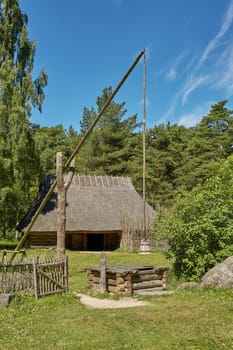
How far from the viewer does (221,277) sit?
1055 centimetres

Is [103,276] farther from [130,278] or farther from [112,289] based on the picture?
[130,278]

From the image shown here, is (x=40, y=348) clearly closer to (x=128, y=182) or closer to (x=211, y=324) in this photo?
(x=211, y=324)

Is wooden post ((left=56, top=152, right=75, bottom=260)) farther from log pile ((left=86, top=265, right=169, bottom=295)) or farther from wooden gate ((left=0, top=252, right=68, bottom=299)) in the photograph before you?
wooden gate ((left=0, top=252, right=68, bottom=299))

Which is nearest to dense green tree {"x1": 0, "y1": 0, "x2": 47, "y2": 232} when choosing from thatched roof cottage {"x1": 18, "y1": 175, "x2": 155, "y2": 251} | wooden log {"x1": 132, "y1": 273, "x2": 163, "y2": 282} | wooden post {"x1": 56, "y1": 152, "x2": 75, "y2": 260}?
thatched roof cottage {"x1": 18, "y1": 175, "x2": 155, "y2": 251}

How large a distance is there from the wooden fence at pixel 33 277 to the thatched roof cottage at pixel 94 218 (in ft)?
49.0

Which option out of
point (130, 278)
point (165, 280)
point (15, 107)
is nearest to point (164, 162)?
point (15, 107)

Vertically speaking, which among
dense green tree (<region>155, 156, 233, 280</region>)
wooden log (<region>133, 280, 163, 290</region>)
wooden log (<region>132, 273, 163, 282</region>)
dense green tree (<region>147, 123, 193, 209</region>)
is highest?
dense green tree (<region>147, 123, 193, 209</region>)

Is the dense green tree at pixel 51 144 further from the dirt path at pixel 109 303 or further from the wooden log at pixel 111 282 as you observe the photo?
the dirt path at pixel 109 303

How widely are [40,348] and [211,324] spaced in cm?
320

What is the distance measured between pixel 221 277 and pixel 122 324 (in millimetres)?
4054

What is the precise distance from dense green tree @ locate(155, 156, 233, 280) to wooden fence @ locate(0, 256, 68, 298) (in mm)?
3875

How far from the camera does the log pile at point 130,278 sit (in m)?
10.5

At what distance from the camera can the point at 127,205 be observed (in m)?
28.6

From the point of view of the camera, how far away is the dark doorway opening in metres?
28.5
